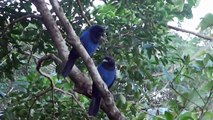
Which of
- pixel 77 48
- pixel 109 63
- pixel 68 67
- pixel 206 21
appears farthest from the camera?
pixel 109 63

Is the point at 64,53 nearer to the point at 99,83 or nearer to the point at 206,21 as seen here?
the point at 99,83

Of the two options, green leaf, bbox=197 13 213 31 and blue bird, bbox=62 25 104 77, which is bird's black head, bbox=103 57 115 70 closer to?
blue bird, bbox=62 25 104 77

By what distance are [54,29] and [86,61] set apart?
44 centimetres

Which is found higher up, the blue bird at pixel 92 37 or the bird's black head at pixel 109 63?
the blue bird at pixel 92 37

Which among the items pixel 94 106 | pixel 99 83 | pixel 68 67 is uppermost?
pixel 68 67

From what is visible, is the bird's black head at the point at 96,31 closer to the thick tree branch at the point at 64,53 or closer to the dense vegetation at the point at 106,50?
the dense vegetation at the point at 106,50

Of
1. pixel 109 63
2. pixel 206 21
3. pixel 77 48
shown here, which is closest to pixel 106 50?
pixel 109 63

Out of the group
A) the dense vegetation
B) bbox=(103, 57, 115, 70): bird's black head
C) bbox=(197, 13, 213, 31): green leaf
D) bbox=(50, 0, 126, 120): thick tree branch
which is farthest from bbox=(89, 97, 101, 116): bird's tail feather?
bbox=(197, 13, 213, 31): green leaf

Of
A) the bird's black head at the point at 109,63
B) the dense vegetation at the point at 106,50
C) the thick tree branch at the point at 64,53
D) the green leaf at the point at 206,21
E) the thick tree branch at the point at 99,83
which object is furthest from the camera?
the bird's black head at the point at 109,63

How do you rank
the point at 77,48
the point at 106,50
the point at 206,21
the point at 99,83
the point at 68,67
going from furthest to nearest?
the point at 106,50
the point at 68,67
the point at 77,48
the point at 99,83
the point at 206,21

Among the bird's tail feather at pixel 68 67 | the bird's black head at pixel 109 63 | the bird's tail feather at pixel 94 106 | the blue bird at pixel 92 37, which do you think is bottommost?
the bird's tail feather at pixel 94 106

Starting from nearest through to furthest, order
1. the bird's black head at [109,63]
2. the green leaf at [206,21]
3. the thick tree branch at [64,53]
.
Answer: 1. the green leaf at [206,21]
2. the thick tree branch at [64,53]
3. the bird's black head at [109,63]

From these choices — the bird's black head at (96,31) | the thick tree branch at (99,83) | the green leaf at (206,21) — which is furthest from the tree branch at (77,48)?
the green leaf at (206,21)

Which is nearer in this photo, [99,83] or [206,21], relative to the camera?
[206,21]
